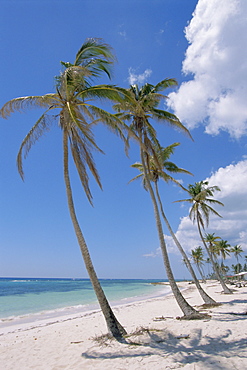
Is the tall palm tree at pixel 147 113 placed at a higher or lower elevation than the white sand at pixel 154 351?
higher

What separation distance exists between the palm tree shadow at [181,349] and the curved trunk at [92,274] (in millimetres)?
550

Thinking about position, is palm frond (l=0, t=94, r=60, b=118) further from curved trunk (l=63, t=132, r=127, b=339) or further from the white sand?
the white sand

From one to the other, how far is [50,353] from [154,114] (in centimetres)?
1002

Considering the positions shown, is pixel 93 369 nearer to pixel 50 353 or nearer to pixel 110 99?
pixel 50 353

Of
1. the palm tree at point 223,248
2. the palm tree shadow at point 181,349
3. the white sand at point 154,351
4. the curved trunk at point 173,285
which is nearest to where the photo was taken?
the white sand at point 154,351

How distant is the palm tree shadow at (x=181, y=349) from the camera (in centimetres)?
530

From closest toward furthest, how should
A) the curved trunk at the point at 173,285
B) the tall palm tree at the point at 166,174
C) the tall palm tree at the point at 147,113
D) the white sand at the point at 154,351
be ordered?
the white sand at the point at 154,351 → the curved trunk at the point at 173,285 → the tall palm tree at the point at 147,113 → the tall palm tree at the point at 166,174

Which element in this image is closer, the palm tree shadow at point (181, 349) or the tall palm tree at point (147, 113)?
the palm tree shadow at point (181, 349)

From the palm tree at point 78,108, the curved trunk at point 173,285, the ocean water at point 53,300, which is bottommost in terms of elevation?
the ocean water at point 53,300

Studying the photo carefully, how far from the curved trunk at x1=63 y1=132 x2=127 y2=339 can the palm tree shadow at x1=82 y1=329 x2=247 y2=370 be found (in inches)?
21.7

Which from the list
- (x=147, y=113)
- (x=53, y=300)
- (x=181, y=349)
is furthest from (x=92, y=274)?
(x=53, y=300)

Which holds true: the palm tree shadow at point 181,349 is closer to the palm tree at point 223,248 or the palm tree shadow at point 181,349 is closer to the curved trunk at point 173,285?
the curved trunk at point 173,285

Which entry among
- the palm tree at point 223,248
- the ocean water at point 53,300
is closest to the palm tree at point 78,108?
the ocean water at point 53,300

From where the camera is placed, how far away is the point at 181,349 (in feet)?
19.4
